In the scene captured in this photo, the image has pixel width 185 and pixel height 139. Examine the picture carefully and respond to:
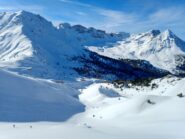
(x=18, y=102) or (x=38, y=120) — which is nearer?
(x=38, y=120)

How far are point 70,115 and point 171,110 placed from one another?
11526 millimetres

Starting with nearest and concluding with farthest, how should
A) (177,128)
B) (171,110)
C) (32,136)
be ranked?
(32,136) → (177,128) → (171,110)

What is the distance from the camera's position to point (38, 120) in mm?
31531

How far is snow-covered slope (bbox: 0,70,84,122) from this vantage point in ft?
108

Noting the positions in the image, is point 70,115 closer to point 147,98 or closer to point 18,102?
point 18,102

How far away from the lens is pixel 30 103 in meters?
37.6

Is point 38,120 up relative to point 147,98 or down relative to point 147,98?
down

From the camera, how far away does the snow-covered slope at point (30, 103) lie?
33.0 metres

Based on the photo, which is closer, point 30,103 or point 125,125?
point 125,125

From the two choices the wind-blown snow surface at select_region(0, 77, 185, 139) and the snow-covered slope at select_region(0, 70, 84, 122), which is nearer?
the wind-blown snow surface at select_region(0, 77, 185, 139)

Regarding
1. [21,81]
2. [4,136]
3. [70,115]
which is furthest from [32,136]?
[21,81]

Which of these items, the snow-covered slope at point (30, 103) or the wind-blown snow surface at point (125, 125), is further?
A: the snow-covered slope at point (30, 103)

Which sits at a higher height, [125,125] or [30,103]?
[125,125]

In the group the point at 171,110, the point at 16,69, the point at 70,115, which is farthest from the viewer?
the point at 16,69
